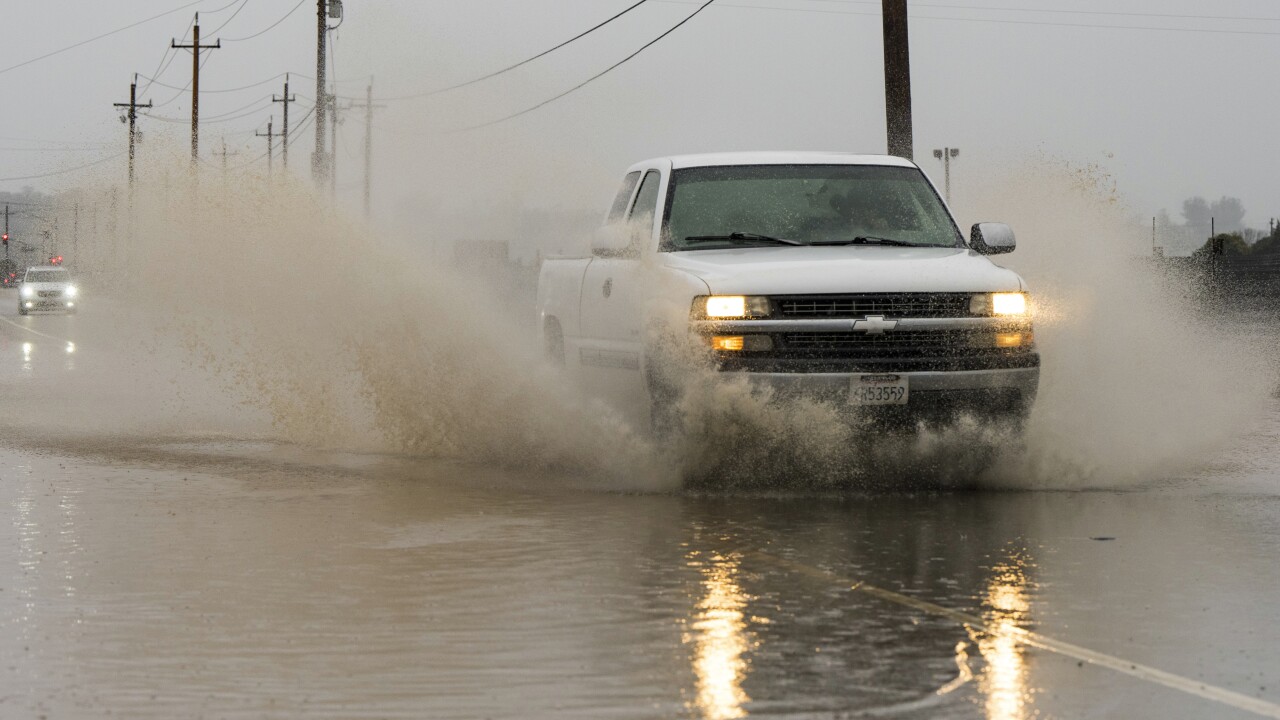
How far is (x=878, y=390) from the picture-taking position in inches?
380

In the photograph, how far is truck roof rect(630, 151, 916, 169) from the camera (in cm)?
1147

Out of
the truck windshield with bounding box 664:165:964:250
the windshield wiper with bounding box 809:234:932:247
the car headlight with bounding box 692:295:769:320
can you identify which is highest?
the truck windshield with bounding box 664:165:964:250

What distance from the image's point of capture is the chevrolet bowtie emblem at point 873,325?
9695 mm

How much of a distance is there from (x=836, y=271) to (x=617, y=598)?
3618mm

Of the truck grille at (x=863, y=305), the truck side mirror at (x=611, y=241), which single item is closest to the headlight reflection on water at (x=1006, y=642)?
the truck grille at (x=863, y=305)

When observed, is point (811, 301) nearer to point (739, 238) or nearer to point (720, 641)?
point (739, 238)

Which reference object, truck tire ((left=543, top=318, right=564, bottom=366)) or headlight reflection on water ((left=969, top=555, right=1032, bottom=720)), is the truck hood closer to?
truck tire ((left=543, top=318, right=564, bottom=366))

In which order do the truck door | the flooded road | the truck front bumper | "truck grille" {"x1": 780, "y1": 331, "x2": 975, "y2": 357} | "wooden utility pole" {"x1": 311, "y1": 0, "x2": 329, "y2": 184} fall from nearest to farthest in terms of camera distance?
the flooded road < the truck front bumper < "truck grille" {"x1": 780, "y1": 331, "x2": 975, "y2": 357} < the truck door < "wooden utility pole" {"x1": 311, "y1": 0, "x2": 329, "y2": 184}

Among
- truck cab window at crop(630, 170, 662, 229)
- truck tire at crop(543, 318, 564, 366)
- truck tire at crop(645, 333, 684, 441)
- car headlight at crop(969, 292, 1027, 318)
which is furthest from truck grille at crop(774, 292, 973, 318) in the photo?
truck tire at crop(543, 318, 564, 366)

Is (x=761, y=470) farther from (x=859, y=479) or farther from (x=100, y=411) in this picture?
(x=100, y=411)

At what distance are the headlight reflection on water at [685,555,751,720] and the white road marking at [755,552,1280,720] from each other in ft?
1.47

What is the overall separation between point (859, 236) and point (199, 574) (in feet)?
16.5

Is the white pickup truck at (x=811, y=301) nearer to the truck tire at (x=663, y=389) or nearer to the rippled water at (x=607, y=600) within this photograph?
the truck tire at (x=663, y=389)

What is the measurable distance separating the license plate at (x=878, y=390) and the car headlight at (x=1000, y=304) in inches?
24.9
